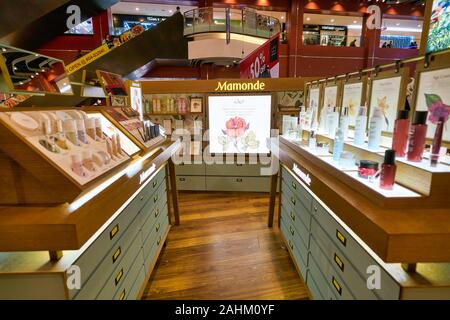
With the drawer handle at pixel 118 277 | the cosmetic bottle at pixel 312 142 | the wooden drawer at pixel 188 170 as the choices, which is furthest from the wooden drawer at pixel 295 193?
the wooden drawer at pixel 188 170

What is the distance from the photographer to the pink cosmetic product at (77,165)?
125 cm

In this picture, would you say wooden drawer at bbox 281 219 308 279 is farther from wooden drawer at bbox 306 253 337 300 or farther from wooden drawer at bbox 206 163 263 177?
wooden drawer at bbox 206 163 263 177

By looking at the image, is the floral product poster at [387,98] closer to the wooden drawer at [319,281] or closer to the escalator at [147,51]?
the wooden drawer at [319,281]

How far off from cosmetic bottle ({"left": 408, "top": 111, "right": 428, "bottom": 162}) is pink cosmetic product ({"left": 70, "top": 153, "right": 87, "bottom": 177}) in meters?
1.57

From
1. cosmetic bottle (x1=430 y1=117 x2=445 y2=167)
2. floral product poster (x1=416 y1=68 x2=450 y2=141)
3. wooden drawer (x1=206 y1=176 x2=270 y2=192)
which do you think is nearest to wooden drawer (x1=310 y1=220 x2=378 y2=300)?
cosmetic bottle (x1=430 y1=117 x2=445 y2=167)

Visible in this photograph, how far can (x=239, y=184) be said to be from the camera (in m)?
4.59

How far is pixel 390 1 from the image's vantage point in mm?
11453

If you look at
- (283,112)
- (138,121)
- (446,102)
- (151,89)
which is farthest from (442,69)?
(151,89)

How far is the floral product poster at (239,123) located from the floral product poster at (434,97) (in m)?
3.13

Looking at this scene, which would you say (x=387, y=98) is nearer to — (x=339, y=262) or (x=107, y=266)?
(x=339, y=262)

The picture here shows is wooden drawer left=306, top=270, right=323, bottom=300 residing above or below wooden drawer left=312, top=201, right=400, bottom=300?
below

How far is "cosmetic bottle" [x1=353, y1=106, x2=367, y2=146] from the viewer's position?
1.60 meters

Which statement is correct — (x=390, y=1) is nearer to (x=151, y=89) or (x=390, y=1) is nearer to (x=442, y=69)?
(x=151, y=89)
